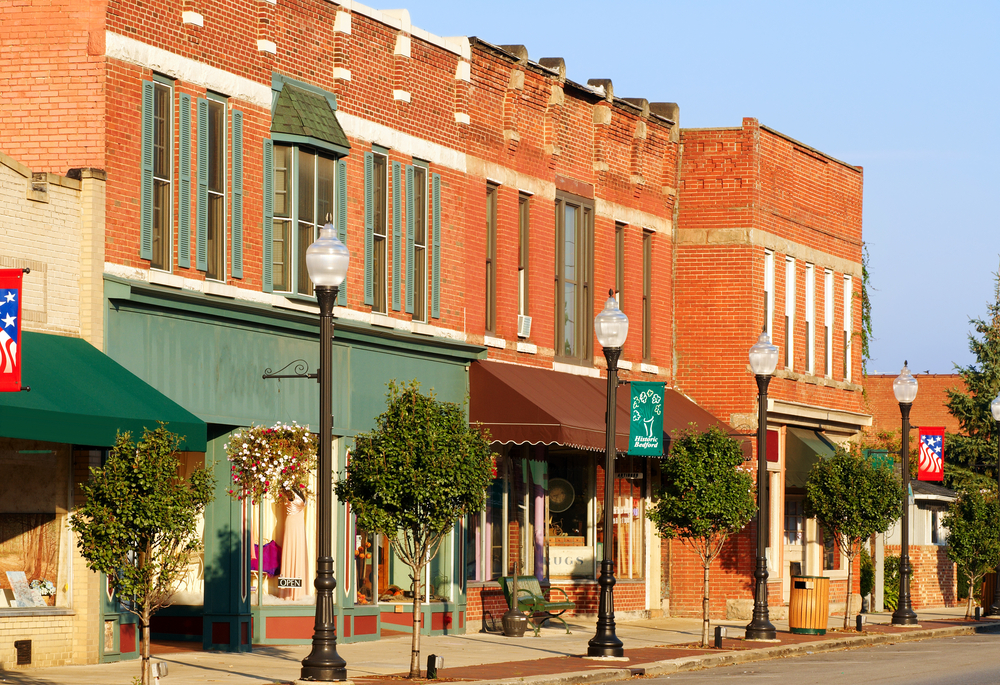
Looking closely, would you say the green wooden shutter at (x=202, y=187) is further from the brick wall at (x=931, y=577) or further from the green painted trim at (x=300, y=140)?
the brick wall at (x=931, y=577)

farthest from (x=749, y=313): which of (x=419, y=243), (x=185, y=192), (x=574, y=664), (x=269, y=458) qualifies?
(x=185, y=192)

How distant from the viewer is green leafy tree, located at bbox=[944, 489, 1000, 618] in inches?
1367

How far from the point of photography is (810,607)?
27.7 m

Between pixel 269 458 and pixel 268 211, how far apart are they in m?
3.85

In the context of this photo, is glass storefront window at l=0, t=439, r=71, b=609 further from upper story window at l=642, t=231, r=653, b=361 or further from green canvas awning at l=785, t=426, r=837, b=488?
green canvas awning at l=785, t=426, r=837, b=488

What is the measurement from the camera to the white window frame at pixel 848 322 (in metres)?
36.7

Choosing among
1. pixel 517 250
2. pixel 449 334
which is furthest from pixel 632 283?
pixel 449 334

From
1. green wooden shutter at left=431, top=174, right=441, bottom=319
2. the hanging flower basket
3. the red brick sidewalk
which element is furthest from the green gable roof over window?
the red brick sidewalk

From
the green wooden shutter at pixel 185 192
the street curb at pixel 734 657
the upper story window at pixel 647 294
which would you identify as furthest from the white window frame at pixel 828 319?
the green wooden shutter at pixel 185 192

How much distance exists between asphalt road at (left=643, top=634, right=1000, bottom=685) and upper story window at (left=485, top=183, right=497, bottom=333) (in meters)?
7.47

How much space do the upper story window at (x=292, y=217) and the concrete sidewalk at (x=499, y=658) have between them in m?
5.03

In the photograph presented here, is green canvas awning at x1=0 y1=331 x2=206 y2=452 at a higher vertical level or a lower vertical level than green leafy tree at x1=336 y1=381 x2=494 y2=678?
higher

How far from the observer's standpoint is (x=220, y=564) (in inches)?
820

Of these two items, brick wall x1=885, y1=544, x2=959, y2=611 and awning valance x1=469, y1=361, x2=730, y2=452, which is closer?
awning valance x1=469, y1=361, x2=730, y2=452
